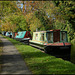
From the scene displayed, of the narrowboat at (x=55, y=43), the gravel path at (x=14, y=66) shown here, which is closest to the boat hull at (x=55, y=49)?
the narrowboat at (x=55, y=43)

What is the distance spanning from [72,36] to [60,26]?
2480 millimetres

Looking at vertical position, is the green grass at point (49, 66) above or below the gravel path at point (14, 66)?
below

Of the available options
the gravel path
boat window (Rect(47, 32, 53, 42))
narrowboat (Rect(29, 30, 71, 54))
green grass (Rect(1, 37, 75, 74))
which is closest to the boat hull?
narrowboat (Rect(29, 30, 71, 54))

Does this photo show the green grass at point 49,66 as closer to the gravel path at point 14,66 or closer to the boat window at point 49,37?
the gravel path at point 14,66

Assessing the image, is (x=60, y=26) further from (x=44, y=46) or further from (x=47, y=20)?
(x=44, y=46)

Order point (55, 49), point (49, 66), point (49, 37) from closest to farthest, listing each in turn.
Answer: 1. point (49, 66)
2. point (55, 49)
3. point (49, 37)

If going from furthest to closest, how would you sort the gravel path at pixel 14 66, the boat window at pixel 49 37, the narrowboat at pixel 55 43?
the boat window at pixel 49 37 < the narrowboat at pixel 55 43 < the gravel path at pixel 14 66

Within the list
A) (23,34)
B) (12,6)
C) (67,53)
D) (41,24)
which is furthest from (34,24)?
(67,53)

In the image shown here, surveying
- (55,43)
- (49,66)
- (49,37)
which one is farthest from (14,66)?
(49,37)

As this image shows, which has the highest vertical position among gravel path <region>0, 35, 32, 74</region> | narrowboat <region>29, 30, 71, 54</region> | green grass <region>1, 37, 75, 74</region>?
narrowboat <region>29, 30, 71, 54</region>

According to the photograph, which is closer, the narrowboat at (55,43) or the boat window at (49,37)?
the narrowboat at (55,43)

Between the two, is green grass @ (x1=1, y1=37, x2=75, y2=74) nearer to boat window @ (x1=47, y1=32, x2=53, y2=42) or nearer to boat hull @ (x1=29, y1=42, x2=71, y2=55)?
boat hull @ (x1=29, y1=42, x2=71, y2=55)

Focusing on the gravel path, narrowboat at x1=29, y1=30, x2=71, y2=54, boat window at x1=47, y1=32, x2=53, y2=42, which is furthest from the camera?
boat window at x1=47, y1=32, x2=53, y2=42

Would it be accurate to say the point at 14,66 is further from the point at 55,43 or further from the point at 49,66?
the point at 55,43
